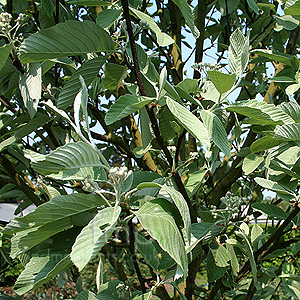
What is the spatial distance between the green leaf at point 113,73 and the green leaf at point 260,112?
38 centimetres

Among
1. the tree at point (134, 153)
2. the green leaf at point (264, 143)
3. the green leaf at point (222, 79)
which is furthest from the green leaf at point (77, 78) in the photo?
the green leaf at point (264, 143)

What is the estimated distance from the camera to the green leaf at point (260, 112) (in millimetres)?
817

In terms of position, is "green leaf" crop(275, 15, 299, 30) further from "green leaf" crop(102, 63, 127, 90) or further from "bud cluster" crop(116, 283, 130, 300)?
"bud cluster" crop(116, 283, 130, 300)

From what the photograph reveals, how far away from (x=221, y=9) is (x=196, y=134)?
1.36 metres

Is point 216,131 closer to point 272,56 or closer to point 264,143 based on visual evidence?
point 264,143

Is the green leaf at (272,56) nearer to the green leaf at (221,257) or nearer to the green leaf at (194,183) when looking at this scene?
the green leaf at (194,183)

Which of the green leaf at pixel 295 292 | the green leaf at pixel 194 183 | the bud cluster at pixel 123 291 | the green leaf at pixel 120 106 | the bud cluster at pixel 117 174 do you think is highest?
the green leaf at pixel 120 106

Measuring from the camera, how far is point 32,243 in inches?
28.9

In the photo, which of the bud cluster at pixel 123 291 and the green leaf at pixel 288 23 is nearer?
the bud cluster at pixel 123 291

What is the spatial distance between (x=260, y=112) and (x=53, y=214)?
0.54 m

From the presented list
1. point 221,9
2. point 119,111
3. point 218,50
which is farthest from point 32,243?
point 218,50

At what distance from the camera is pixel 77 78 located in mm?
973

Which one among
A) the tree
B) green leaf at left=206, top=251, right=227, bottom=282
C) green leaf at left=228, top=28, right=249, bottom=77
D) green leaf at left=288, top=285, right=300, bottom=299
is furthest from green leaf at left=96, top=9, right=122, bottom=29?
green leaf at left=288, top=285, right=300, bottom=299

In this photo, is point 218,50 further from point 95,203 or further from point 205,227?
point 95,203
